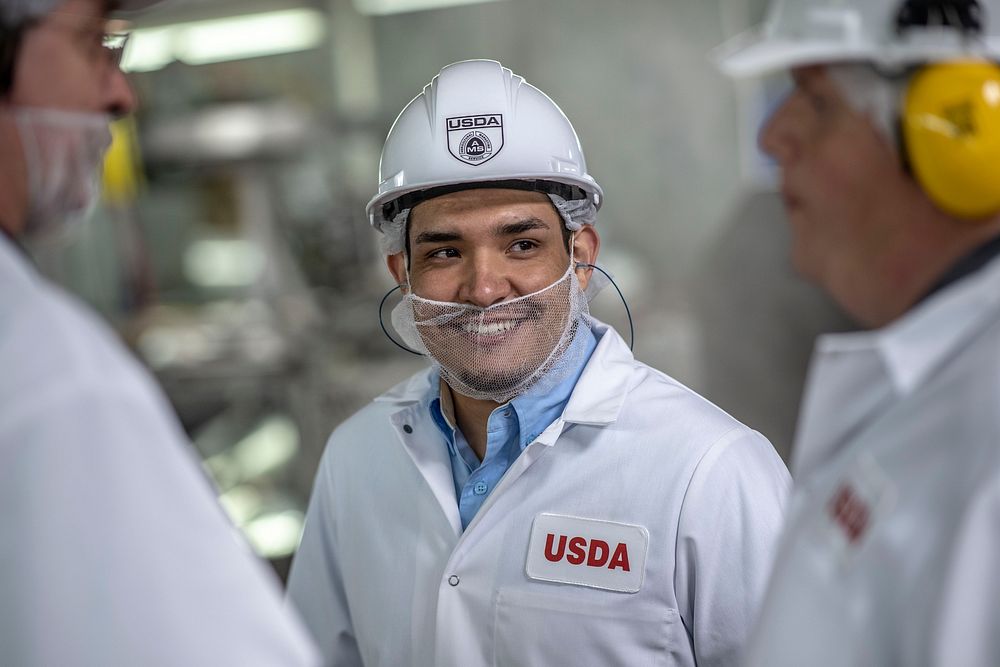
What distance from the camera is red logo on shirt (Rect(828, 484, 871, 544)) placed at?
34.0 inches

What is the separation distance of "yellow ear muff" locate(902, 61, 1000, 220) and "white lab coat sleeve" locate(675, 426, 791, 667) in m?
0.66

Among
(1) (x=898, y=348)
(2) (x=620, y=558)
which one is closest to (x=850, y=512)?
(1) (x=898, y=348)

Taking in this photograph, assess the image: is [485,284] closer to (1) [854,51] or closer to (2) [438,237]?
(2) [438,237]

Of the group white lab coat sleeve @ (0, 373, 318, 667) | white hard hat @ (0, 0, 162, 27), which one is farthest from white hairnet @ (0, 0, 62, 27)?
white lab coat sleeve @ (0, 373, 318, 667)

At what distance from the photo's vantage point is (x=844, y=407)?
0.97 metres

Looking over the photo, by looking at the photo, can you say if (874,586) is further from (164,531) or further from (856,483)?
(164,531)

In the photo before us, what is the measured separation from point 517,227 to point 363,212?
10.2 feet

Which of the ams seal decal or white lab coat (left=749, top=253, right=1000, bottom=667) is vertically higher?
the ams seal decal

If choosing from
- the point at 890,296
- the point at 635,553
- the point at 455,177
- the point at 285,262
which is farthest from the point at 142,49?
the point at 890,296

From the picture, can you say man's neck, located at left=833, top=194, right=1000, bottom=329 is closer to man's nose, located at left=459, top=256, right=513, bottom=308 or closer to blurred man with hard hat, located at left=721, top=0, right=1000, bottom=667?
blurred man with hard hat, located at left=721, top=0, right=1000, bottom=667

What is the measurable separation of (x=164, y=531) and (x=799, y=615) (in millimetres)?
619

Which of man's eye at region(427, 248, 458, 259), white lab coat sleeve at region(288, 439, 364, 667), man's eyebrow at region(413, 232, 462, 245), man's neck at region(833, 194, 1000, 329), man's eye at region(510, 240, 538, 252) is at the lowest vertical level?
white lab coat sleeve at region(288, 439, 364, 667)

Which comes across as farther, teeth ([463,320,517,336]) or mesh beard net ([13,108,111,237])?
teeth ([463,320,517,336])

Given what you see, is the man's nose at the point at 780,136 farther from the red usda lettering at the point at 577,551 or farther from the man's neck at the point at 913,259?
the red usda lettering at the point at 577,551
